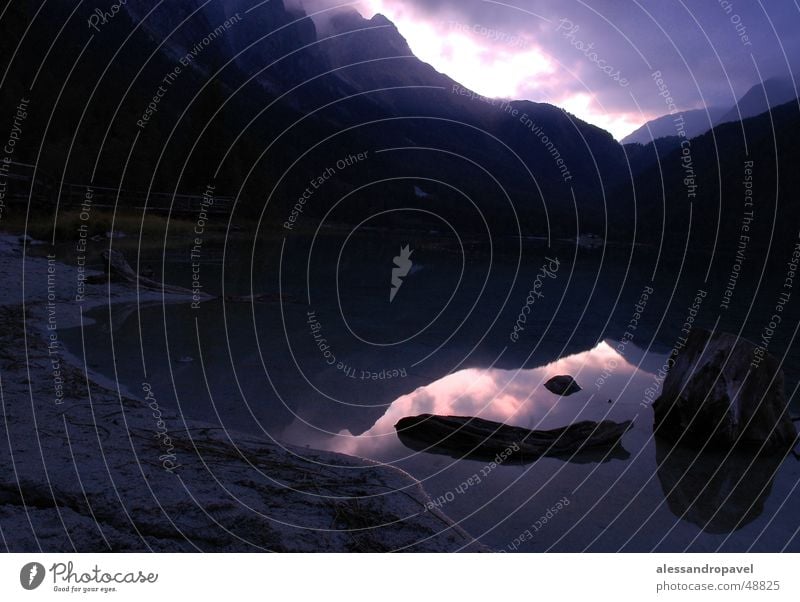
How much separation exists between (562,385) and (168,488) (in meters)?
7.69

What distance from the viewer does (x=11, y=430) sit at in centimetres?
620

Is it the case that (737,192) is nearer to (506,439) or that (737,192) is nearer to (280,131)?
(280,131)

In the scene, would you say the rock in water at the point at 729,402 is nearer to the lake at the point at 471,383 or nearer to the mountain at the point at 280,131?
the lake at the point at 471,383

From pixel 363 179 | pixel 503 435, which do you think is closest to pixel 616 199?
pixel 363 179

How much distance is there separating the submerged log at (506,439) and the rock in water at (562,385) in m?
2.45

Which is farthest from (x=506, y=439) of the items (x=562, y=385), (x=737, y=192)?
(x=737, y=192)

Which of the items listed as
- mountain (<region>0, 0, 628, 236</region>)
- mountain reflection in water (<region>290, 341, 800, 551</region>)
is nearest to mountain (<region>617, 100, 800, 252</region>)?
mountain (<region>0, 0, 628, 236</region>)

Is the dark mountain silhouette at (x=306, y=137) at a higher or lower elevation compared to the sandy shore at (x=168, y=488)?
higher

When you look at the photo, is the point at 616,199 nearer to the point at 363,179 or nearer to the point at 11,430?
the point at 363,179
